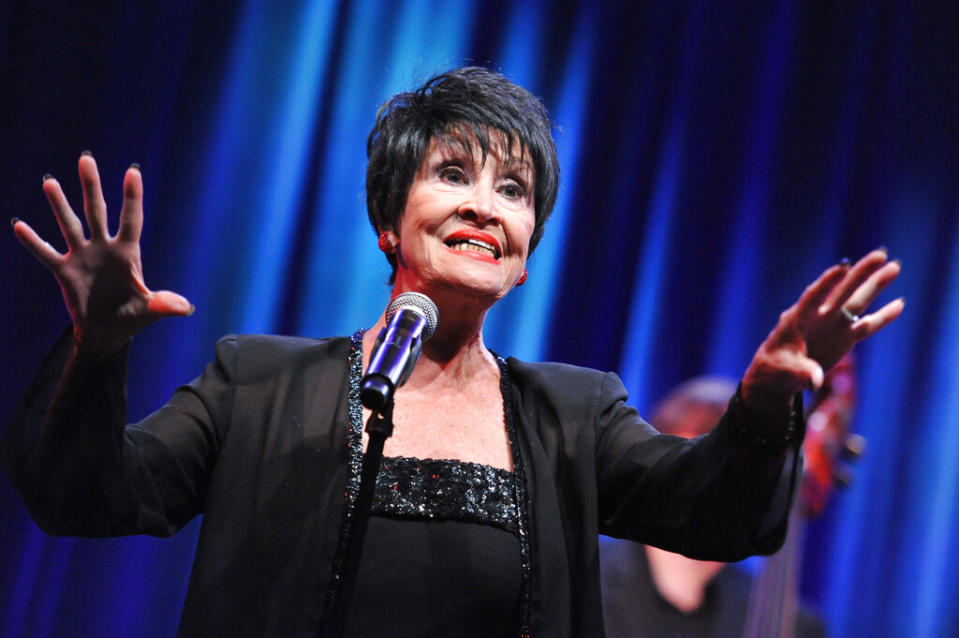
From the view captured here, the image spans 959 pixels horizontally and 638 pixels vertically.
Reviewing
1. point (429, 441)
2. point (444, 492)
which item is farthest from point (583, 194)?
point (444, 492)

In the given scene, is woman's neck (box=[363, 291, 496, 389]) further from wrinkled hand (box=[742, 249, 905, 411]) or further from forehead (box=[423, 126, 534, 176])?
wrinkled hand (box=[742, 249, 905, 411])

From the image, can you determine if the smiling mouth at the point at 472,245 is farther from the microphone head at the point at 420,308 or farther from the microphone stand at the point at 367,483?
the microphone stand at the point at 367,483

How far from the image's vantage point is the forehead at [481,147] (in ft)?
5.92

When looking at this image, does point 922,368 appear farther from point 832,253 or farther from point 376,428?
point 376,428

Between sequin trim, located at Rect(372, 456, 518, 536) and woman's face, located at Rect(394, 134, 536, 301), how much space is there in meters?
0.33

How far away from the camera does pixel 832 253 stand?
3510 millimetres

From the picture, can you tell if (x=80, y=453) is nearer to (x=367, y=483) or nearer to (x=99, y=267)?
(x=99, y=267)

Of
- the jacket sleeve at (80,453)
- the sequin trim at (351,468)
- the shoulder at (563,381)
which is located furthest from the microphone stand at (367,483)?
the shoulder at (563,381)

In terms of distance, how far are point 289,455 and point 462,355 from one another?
422mm

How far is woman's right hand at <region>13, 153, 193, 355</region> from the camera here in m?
1.20

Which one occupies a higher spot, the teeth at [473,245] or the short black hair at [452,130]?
the short black hair at [452,130]

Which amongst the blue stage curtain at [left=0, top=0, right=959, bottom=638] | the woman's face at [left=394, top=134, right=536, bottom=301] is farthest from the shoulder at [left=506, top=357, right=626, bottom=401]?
the blue stage curtain at [left=0, top=0, right=959, bottom=638]

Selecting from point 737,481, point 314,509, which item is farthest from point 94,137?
point 737,481

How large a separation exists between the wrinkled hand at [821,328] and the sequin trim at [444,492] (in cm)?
50
